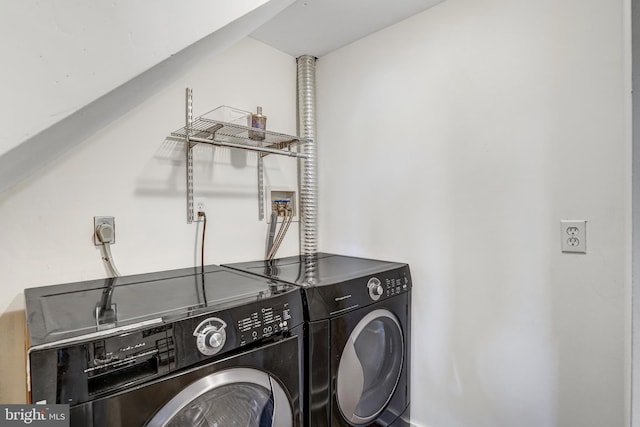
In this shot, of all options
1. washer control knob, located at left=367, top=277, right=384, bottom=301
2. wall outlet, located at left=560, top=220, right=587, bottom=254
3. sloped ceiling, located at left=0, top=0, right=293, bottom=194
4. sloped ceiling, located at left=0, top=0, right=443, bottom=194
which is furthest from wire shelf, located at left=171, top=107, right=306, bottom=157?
wall outlet, located at left=560, top=220, right=587, bottom=254

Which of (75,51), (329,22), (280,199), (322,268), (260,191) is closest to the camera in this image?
(75,51)

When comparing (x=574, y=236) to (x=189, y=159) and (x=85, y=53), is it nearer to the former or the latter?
(x=85, y=53)

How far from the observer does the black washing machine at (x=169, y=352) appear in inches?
29.5

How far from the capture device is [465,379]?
61.2 inches

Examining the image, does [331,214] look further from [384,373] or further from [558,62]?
[558,62]

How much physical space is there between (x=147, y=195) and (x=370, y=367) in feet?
4.40

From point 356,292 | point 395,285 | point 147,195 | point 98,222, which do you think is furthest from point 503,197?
point 98,222

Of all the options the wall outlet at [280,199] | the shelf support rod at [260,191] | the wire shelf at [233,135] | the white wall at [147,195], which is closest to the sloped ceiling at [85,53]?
the white wall at [147,195]

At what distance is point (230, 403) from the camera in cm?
102

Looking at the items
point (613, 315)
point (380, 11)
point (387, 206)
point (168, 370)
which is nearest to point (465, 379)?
point (613, 315)

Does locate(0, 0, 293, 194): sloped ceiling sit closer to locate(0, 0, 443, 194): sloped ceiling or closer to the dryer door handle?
locate(0, 0, 443, 194): sloped ceiling

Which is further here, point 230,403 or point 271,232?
point 271,232

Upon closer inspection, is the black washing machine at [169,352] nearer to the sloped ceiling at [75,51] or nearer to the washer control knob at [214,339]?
the washer control knob at [214,339]

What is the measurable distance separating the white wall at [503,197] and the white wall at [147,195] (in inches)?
23.4
